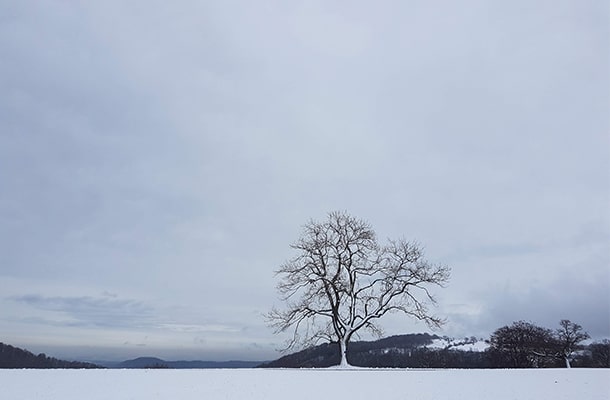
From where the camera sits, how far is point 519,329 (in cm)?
4791

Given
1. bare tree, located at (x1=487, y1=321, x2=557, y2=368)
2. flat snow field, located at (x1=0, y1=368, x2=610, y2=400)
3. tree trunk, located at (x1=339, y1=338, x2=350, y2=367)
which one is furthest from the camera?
bare tree, located at (x1=487, y1=321, x2=557, y2=368)

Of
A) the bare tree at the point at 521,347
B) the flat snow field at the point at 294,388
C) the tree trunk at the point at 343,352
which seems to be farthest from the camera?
the bare tree at the point at 521,347

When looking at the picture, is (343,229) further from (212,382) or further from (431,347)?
(431,347)

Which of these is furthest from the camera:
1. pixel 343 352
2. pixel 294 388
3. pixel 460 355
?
pixel 460 355

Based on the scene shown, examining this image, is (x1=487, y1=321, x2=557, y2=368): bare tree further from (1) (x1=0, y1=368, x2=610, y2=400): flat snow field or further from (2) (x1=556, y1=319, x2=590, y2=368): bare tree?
(1) (x1=0, y1=368, x2=610, y2=400): flat snow field

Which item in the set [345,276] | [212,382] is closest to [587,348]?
[345,276]

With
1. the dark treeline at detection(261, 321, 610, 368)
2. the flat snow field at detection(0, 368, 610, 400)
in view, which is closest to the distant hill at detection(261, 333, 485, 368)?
the dark treeline at detection(261, 321, 610, 368)

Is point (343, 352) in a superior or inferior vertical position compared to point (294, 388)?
superior

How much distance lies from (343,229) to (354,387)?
15.3 m

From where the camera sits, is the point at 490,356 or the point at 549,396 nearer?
the point at 549,396

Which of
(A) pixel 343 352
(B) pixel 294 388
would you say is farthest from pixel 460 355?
(B) pixel 294 388

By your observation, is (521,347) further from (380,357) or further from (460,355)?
(380,357)

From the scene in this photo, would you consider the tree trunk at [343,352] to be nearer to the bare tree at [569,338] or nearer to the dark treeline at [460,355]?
the dark treeline at [460,355]

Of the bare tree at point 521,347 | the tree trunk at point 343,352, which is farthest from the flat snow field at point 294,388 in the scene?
the bare tree at point 521,347
